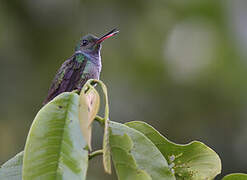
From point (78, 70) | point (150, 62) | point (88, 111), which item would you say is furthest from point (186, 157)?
point (150, 62)

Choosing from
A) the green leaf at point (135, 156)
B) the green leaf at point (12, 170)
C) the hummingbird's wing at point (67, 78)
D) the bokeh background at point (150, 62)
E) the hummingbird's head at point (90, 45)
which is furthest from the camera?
the bokeh background at point (150, 62)

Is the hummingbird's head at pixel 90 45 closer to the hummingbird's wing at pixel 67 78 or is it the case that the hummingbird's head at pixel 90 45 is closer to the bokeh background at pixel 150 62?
the hummingbird's wing at pixel 67 78

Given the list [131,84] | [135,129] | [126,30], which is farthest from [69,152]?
[126,30]

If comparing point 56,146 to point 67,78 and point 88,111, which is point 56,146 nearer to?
point 88,111

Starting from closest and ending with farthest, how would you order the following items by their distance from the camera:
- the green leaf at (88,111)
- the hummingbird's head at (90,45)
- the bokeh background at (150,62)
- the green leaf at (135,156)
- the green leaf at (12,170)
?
Answer: the green leaf at (88,111), the green leaf at (135,156), the green leaf at (12,170), the hummingbird's head at (90,45), the bokeh background at (150,62)

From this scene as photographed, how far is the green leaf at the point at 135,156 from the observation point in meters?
1.58

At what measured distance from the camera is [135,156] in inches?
66.2

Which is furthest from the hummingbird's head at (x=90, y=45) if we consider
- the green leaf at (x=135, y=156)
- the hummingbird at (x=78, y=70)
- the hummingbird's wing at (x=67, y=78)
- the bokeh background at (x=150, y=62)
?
the green leaf at (x=135, y=156)

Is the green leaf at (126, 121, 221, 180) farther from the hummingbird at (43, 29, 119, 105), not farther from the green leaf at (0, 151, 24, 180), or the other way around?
the hummingbird at (43, 29, 119, 105)

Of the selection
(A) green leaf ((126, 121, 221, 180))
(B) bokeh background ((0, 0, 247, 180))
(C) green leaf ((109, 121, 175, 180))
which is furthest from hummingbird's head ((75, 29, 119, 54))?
(C) green leaf ((109, 121, 175, 180))

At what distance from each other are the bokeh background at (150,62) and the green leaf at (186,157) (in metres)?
4.88

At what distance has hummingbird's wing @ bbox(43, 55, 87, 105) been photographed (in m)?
3.61

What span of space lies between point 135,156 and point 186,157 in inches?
11.3

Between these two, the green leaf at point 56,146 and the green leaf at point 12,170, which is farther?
the green leaf at point 12,170
